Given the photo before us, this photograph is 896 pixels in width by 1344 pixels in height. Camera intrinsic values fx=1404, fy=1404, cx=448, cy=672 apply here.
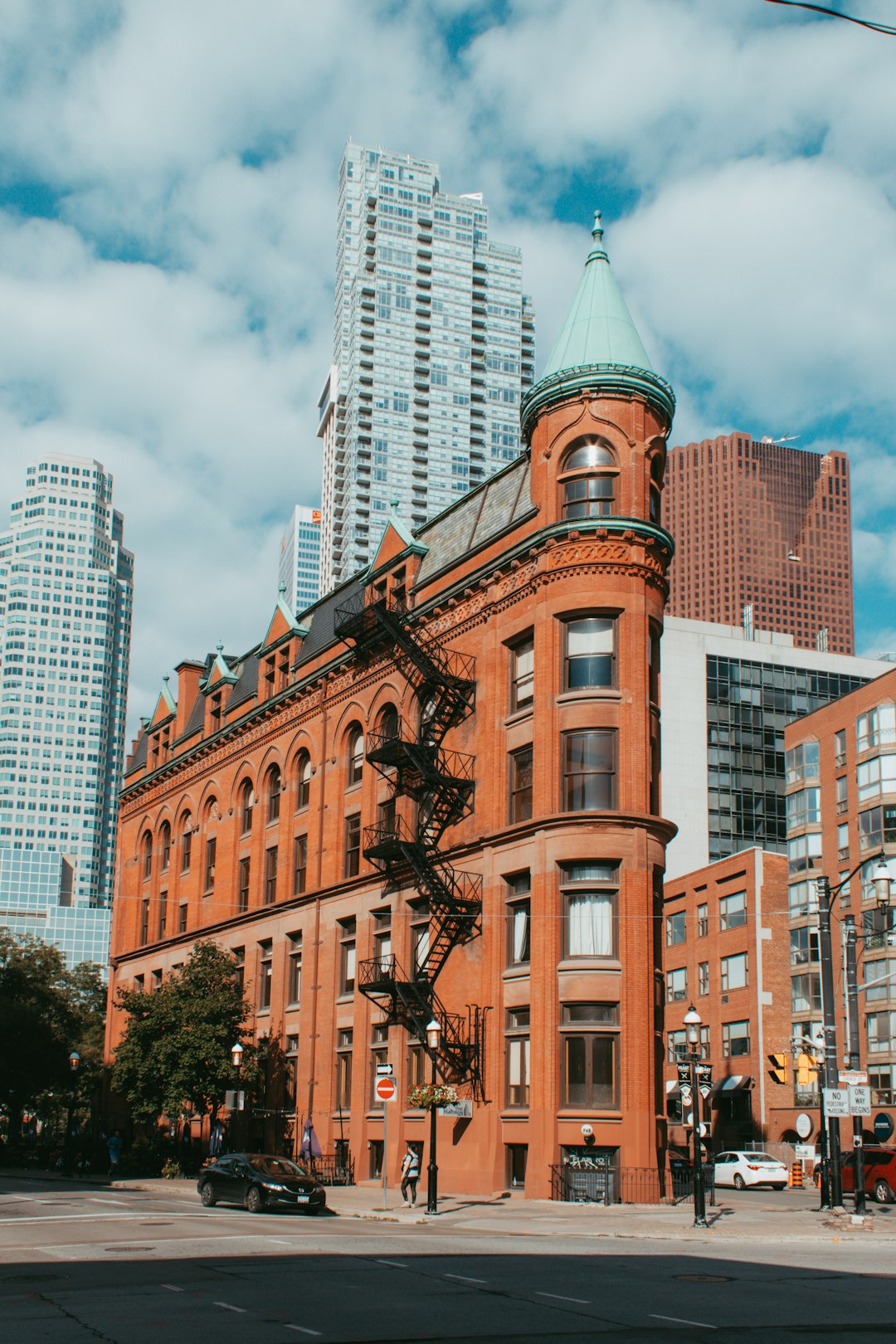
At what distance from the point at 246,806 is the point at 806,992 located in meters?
36.7

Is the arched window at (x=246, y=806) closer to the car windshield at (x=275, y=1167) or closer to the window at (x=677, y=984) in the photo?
the car windshield at (x=275, y=1167)

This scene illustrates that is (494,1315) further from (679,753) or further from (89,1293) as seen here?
(679,753)

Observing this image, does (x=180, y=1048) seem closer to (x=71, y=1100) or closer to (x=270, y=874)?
(x=270, y=874)

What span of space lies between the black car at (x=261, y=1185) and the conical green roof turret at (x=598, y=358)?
23.4 meters

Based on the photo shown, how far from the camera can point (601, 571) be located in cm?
4156

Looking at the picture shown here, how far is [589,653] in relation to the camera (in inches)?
1638

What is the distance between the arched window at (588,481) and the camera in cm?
4241

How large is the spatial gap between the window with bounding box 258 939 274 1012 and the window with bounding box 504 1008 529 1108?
1919 centimetres

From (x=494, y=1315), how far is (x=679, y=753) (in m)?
96.1

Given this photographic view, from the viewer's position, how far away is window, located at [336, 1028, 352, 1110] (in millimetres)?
49812

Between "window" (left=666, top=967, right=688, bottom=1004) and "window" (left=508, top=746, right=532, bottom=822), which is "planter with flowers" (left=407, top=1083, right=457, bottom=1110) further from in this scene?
"window" (left=666, top=967, right=688, bottom=1004)

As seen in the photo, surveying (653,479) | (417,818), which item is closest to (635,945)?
(417,818)

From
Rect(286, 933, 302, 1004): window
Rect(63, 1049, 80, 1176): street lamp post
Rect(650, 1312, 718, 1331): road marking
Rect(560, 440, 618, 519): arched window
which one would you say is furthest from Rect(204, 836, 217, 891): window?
Rect(650, 1312, 718, 1331): road marking

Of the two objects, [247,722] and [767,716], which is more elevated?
[767,716]
